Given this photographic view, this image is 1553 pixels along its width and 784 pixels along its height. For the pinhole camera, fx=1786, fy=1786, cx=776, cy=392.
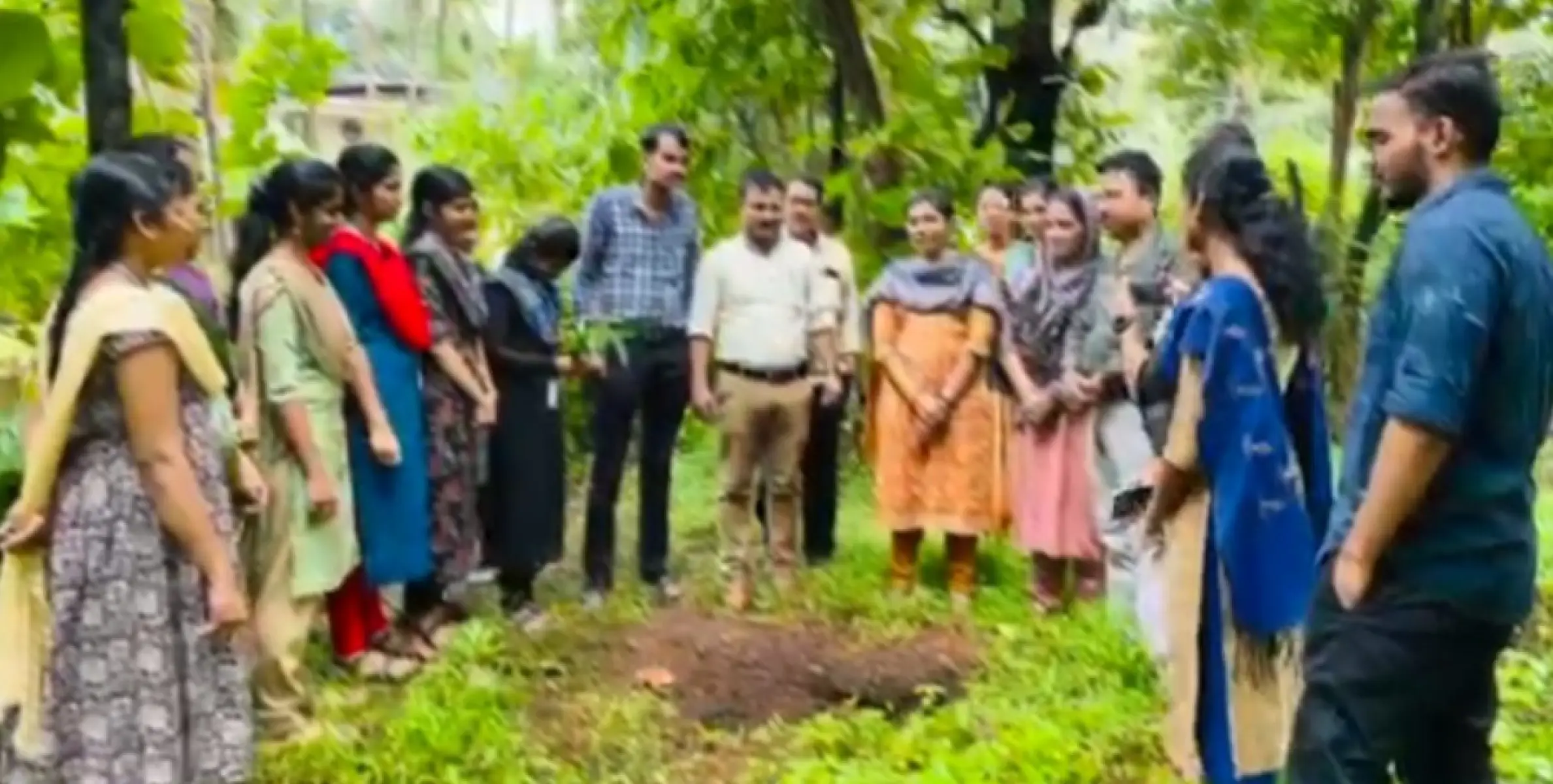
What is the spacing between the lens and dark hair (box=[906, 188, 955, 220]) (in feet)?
20.5

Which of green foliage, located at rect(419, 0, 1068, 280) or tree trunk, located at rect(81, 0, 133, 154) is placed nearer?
tree trunk, located at rect(81, 0, 133, 154)

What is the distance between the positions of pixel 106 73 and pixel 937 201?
3.50 metres

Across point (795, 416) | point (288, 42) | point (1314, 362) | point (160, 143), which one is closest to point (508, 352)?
point (795, 416)

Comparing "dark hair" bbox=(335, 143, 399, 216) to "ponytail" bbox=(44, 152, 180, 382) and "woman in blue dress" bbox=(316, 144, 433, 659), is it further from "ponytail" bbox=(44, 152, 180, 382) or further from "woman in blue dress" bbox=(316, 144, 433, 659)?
"ponytail" bbox=(44, 152, 180, 382)

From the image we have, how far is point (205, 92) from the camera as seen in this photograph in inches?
267

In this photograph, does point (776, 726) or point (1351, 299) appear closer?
point (776, 726)

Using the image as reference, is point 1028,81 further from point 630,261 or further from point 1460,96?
point 1460,96

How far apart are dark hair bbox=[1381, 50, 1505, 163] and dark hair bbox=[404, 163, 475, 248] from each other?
10.8 ft

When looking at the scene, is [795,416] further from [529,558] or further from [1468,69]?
[1468,69]

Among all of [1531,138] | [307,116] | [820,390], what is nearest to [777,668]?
[820,390]

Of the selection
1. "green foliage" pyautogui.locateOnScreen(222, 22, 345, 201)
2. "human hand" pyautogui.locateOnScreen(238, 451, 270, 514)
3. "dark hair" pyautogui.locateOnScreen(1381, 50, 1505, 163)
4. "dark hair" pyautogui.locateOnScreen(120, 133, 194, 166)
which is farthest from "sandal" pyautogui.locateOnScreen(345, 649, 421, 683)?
"dark hair" pyautogui.locateOnScreen(1381, 50, 1505, 163)

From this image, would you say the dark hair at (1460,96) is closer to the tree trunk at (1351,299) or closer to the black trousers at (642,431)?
the black trousers at (642,431)

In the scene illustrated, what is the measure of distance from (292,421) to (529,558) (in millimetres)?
1462

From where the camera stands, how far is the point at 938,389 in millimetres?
6316
